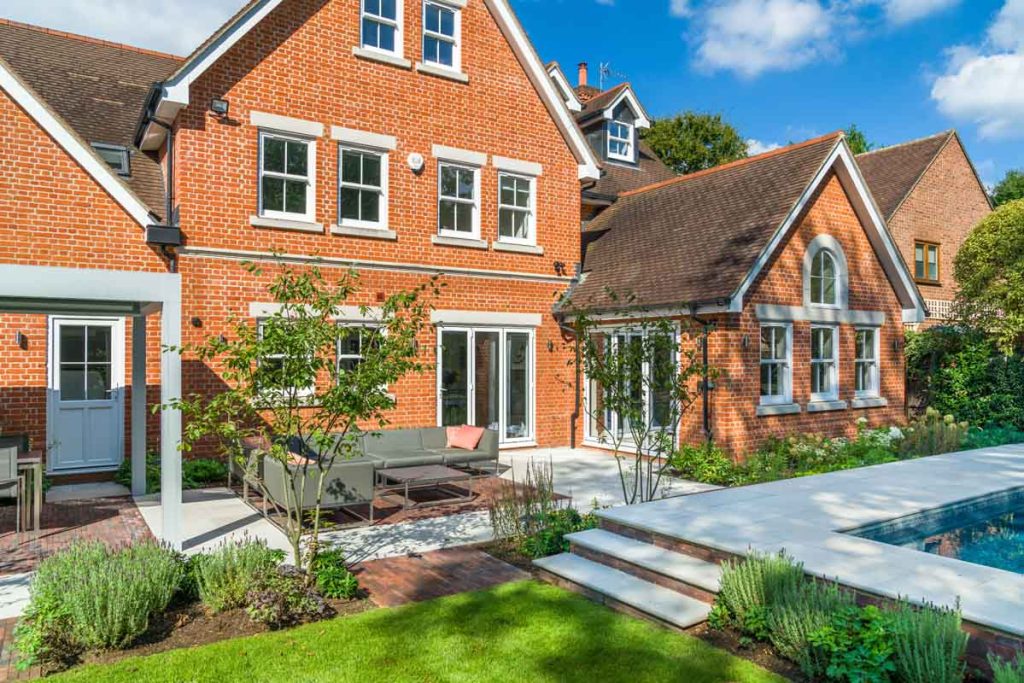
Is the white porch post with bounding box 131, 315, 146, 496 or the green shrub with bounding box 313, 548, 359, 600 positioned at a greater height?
the white porch post with bounding box 131, 315, 146, 496

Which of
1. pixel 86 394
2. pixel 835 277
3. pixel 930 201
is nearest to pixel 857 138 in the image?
pixel 930 201

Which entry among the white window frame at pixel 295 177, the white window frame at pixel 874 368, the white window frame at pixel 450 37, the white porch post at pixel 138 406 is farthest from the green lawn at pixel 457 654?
the white window frame at pixel 874 368

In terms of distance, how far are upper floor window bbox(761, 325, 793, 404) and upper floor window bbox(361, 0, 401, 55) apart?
9538mm

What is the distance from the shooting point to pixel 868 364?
16516 mm

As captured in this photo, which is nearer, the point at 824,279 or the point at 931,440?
the point at 931,440

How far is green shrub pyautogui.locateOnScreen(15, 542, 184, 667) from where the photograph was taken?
5098mm

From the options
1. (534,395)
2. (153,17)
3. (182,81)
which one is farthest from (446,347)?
(153,17)

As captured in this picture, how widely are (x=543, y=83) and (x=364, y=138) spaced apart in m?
4.65

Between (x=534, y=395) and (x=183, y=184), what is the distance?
26.9 feet

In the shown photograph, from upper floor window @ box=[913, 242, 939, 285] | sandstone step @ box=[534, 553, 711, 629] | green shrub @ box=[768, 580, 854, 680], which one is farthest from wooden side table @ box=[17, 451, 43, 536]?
upper floor window @ box=[913, 242, 939, 285]

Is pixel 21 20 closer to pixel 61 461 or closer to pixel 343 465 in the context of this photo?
pixel 61 461

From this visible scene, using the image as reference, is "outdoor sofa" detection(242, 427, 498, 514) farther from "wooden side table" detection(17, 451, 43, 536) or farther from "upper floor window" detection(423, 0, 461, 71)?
"upper floor window" detection(423, 0, 461, 71)

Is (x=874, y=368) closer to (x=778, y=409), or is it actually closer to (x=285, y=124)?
(x=778, y=409)

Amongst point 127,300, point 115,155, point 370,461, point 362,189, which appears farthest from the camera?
point 362,189
